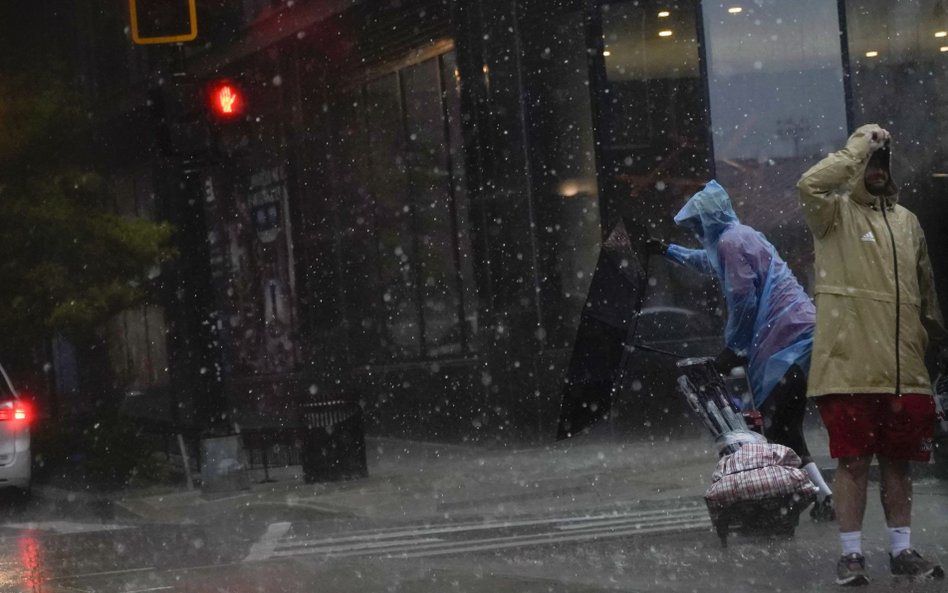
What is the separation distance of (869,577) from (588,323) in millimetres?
2199

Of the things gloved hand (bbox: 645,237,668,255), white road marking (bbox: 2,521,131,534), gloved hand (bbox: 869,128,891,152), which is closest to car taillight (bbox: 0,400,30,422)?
white road marking (bbox: 2,521,131,534)

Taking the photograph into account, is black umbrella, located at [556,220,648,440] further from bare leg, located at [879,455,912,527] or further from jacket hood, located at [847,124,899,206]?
bare leg, located at [879,455,912,527]

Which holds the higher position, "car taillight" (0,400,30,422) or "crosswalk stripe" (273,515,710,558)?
"car taillight" (0,400,30,422)

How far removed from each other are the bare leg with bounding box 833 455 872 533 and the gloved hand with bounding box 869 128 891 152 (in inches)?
51.2

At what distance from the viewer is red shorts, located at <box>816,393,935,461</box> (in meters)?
6.30

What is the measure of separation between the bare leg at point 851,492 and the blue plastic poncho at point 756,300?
130 cm

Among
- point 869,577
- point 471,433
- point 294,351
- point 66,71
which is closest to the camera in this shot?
point 869,577

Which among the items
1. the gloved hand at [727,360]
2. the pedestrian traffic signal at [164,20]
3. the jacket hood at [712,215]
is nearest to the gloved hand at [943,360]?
the gloved hand at [727,360]

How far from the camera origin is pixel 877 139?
21.2ft

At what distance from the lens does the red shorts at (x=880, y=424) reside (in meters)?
6.30

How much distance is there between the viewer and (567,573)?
7188 mm

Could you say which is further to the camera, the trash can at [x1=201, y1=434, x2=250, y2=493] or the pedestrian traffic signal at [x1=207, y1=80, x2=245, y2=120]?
the trash can at [x1=201, y1=434, x2=250, y2=493]

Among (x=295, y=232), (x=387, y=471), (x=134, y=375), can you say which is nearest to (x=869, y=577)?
(x=387, y=471)

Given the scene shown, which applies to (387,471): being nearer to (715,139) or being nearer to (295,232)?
(715,139)
